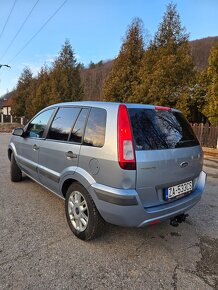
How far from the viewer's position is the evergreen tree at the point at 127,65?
55.3ft

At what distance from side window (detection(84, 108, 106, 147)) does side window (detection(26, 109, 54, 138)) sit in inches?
47.7

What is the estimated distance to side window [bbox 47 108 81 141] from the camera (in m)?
3.32

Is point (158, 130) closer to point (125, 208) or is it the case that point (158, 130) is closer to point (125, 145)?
point (125, 145)

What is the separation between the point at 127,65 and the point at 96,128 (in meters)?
15.2

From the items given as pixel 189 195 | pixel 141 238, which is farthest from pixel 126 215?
pixel 189 195

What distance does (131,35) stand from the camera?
56.2ft

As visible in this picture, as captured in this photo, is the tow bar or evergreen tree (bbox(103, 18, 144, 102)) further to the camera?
evergreen tree (bbox(103, 18, 144, 102))

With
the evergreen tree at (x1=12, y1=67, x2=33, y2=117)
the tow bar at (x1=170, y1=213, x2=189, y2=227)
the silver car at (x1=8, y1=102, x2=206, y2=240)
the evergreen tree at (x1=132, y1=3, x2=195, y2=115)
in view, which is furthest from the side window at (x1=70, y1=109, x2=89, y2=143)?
the evergreen tree at (x1=12, y1=67, x2=33, y2=117)

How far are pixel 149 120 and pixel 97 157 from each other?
74cm

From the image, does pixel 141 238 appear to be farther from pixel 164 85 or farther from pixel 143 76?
pixel 143 76

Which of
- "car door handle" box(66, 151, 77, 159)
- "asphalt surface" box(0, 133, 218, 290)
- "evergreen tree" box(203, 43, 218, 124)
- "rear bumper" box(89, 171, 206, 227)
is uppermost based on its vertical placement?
"evergreen tree" box(203, 43, 218, 124)

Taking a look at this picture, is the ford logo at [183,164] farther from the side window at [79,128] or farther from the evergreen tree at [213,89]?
the evergreen tree at [213,89]

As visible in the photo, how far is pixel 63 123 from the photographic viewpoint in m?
3.50

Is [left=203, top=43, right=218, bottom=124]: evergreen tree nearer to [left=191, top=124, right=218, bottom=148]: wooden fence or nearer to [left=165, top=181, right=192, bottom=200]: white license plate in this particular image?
[left=191, top=124, right=218, bottom=148]: wooden fence
